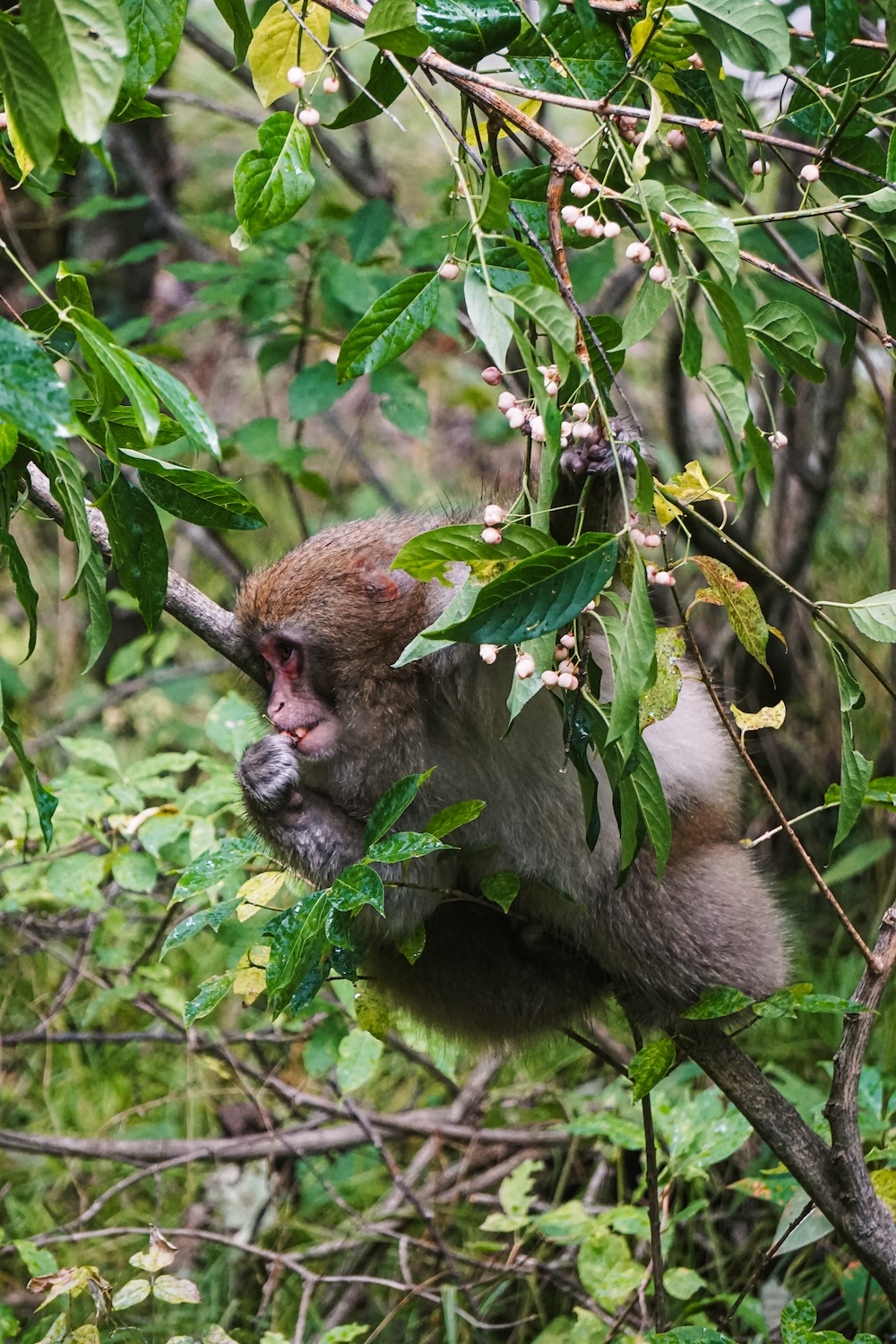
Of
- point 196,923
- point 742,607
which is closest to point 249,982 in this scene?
point 196,923

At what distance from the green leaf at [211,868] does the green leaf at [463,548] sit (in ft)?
2.90

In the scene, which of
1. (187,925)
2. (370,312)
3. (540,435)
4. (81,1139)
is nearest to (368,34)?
(370,312)

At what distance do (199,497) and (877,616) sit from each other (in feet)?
3.11

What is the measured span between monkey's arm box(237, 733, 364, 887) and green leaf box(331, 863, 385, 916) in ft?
2.77

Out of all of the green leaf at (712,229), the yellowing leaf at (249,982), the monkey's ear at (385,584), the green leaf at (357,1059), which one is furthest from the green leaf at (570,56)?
the green leaf at (357,1059)

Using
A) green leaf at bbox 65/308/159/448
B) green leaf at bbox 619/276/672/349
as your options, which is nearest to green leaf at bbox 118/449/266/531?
green leaf at bbox 65/308/159/448

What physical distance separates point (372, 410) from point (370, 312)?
5880 mm

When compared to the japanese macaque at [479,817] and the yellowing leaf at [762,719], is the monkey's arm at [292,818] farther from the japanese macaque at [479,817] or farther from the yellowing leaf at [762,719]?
A: the yellowing leaf at [762,719]

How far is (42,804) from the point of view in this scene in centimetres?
183

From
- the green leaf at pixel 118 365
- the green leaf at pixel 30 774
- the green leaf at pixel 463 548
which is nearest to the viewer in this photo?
the green leaf at pixel 118 365

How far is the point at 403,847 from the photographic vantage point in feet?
6.29

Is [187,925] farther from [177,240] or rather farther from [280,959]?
[177,240]

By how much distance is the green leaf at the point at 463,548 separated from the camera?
1.53 metres

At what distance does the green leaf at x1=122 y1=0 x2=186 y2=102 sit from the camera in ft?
5.08
